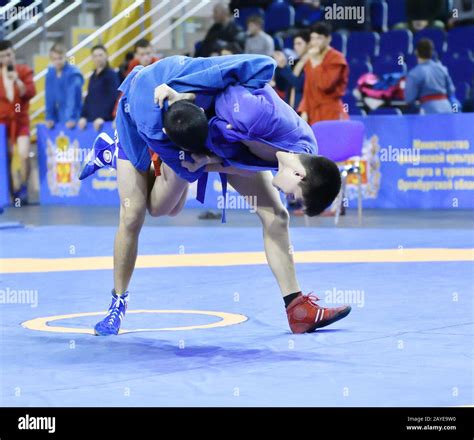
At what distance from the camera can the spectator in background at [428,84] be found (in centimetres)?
1461

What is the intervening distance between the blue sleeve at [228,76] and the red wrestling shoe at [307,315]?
1.23 metres

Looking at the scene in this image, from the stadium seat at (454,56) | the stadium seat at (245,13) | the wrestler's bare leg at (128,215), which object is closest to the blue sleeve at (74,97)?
the stadium seat at (245,13)

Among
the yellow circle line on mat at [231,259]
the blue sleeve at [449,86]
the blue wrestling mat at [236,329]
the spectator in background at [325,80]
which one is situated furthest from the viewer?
the blue sleeve at [449,86]

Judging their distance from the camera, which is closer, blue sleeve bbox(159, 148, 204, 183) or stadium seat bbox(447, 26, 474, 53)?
blue sleeve bbox(159, 148, 204, 183)

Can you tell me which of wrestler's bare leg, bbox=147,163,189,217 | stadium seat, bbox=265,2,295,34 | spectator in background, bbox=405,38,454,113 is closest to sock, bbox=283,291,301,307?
wrestler's bare leg, bbox=147,163,189,217

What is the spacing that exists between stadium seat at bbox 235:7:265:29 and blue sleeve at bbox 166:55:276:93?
508 inches

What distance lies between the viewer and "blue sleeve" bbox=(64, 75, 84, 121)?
16.3 metres

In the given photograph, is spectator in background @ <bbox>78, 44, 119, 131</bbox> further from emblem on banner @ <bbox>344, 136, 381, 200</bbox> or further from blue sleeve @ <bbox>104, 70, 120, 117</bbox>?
emblem on banner @ <bbox>344, 136, 381, 200</bbox>

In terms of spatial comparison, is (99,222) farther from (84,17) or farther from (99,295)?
(84,17)

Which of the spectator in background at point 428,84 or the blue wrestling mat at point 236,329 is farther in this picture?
the spectator in background at point 428,84

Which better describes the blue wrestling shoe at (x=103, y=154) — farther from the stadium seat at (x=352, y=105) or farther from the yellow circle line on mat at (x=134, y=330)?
the stadium seat at (x=352, y=105)

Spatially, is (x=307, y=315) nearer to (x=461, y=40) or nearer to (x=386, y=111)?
(x=386, y=111)

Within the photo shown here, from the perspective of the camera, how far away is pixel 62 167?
16109 mm

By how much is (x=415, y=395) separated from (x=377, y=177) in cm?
956
